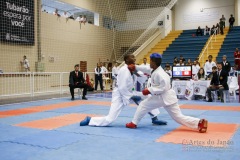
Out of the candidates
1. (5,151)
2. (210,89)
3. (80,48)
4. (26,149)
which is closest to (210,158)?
(26,149)

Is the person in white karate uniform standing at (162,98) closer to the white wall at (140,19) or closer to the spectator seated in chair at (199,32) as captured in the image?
the white wall at (140,19)

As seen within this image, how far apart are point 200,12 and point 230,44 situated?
5627mm

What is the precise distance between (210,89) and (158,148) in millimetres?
6511

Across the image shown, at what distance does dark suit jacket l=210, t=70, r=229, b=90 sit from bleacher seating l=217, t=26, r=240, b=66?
7.06 meters

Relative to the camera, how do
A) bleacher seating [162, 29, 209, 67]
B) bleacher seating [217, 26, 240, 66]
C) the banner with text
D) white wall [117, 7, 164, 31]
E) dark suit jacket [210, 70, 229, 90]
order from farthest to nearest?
white wall [117, 7, 164, 31] < bleacher seating [162, 29, 209, 67] < bleacher seating [217, 26, 240, 66] < the banner with text < dark suit jacket [210, 70, 229, 90]

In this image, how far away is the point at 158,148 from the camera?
3.72 meters

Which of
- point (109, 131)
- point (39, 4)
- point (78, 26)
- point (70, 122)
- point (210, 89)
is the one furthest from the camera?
point (78, 26)

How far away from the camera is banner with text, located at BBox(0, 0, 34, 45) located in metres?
12.1

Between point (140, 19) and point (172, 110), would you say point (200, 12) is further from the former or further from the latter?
point (172, 110)

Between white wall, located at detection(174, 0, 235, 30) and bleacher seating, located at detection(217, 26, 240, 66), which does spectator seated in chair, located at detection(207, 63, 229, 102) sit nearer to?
bleacher seating, located at detection(217, 26, 240, 66)

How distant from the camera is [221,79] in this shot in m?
9.33

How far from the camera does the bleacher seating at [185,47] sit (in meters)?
17.9

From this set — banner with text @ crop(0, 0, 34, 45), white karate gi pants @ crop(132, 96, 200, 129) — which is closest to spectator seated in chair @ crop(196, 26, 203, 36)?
banner with text @ crop(0, 0, 34, 45)

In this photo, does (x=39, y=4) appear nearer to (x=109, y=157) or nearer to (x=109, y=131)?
(x=109, y=131)
